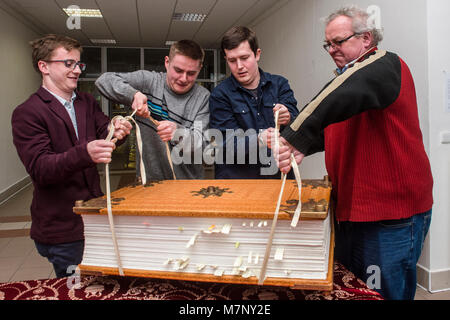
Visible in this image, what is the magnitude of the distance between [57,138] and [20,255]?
326cm

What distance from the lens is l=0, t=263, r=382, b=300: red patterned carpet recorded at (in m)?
0.99

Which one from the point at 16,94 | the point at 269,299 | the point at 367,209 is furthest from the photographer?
the point at 16,94

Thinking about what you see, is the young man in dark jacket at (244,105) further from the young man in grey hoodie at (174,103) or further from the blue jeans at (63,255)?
the blue jeans at (63,255)

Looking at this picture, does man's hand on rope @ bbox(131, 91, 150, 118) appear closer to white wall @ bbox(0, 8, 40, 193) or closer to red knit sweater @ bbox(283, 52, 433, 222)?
red knit sweater @ bbox(283, 52, 433, 222)

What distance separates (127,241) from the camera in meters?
0.99

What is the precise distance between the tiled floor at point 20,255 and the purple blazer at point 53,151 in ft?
7.55

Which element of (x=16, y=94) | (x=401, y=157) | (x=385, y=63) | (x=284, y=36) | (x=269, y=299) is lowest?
(x=269, y=299)

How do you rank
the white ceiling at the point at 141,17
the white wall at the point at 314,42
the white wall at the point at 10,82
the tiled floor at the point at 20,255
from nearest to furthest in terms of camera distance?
the white wall at the point at 314,42
the tiled floor at the point at 20,255
the white wall at the point at 10,82
the white ceiling at the point at 141,17

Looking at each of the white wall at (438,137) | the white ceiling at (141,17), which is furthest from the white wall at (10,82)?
the white wall at (438,137)

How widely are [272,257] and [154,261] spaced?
1.02 ft

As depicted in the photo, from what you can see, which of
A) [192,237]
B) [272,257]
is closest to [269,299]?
[272,257]

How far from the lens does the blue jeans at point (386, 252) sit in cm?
126
